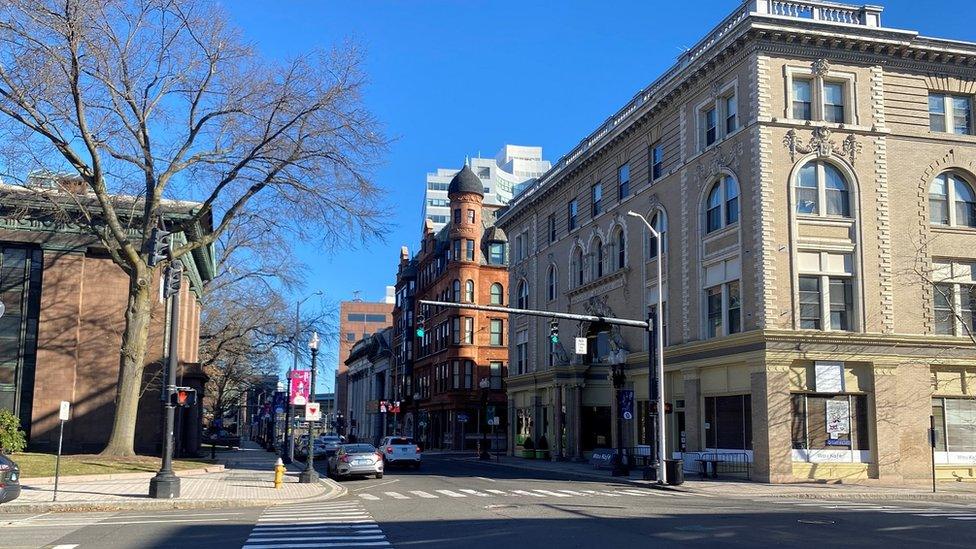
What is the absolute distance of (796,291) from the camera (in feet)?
104

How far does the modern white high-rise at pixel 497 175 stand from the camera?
477ft

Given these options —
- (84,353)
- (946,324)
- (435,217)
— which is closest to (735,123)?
(946,324)

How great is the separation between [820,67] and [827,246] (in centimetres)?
669

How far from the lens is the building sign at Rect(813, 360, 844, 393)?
31375 mm

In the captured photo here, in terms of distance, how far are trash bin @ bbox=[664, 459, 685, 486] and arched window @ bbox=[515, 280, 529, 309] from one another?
28.9 metres

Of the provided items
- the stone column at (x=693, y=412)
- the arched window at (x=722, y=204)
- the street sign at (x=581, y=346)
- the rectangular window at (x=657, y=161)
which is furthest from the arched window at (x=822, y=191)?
the street sign at (x=581, y=346)

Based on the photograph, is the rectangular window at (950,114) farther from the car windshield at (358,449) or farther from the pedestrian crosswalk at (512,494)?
the car windshield at (358,449)

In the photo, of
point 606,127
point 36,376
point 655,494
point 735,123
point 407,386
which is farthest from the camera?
point 407,386

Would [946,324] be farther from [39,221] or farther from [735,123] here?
[39,221]

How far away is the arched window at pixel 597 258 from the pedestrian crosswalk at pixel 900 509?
2374cm

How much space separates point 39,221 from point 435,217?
112m

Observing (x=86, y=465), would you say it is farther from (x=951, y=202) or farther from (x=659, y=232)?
(x=951, y=202)

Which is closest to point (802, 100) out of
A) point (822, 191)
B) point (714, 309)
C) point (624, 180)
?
point (822, 191)

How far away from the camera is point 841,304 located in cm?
3228
